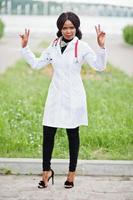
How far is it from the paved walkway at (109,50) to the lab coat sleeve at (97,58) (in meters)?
9.33

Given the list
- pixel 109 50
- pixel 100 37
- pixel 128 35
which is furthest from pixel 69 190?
pixel 128 35

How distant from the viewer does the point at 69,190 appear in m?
4.38

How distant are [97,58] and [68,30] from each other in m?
0.33

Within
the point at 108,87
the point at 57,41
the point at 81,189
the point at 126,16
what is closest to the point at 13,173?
the point at 81,189

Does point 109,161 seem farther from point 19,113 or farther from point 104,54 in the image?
point 19,113

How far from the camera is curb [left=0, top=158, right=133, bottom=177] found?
4812 mm

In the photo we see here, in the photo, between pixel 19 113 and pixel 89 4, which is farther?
pixel 89 4

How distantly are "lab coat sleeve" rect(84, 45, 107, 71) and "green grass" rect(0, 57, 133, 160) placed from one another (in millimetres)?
1286

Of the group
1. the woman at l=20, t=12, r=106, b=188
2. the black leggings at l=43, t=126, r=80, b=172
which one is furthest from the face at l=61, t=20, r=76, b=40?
the black leggings at l=43, t=126, r=80, b=172

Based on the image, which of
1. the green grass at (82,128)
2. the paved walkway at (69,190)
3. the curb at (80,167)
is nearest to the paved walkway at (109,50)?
the green grass at (82,128)

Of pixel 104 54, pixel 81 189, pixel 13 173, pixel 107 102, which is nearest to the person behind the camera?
pixel 104 54

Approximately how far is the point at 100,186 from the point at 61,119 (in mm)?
730

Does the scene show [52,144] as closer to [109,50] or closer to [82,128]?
[82,128]

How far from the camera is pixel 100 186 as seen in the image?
4.50 meters
